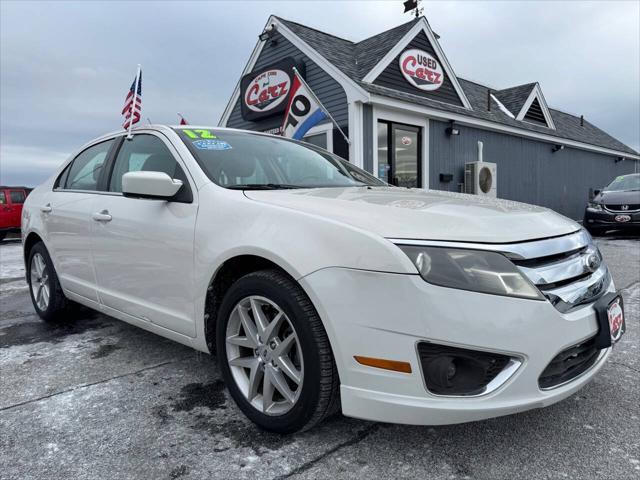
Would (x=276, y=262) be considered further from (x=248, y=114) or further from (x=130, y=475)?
(x=248, y=114)

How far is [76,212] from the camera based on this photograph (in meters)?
3.14

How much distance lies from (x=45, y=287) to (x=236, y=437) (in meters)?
2.65

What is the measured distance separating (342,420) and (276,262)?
814mm

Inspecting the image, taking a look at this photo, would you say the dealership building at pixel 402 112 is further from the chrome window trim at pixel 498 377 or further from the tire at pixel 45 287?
the chrome window trim at pixel 498 377

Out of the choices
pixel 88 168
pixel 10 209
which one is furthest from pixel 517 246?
pixel 10 209

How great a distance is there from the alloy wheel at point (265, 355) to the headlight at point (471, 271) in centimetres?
58

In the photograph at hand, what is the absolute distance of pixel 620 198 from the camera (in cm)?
970

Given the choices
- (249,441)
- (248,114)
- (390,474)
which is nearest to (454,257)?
(390,474)

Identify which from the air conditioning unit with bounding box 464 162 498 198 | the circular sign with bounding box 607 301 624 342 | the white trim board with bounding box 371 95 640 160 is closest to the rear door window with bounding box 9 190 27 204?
the white trim board with bounding box 371 95 640 160

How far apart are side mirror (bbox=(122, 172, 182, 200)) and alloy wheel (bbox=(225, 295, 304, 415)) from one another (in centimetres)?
71

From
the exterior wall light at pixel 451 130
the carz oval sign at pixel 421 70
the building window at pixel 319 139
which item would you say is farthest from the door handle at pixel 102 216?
the exterior wall light at pixel 451 130

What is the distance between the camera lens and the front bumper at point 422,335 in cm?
154

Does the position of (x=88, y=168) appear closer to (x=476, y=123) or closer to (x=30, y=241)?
(x=30, y=241)

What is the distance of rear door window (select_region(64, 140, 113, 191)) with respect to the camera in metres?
3.21
